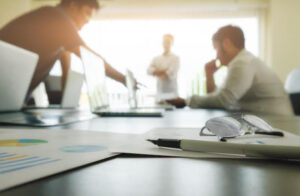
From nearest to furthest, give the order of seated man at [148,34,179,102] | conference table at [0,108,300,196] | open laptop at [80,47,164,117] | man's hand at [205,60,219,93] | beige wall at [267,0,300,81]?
1. conference table at [0,108,300,196]
2. open laptop at [80,47,164,117]
3. man's hand at [205,60,219,93]
4. seated man at [148,34,179,102]
5. beige wall at [267,0,300,81]

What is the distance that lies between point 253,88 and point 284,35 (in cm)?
335

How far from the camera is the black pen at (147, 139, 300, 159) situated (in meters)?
0.29

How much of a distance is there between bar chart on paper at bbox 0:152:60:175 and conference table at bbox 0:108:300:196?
0.11ft

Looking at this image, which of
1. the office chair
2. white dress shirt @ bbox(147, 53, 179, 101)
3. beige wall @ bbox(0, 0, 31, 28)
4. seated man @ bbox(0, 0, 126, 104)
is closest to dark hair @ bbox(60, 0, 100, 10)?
seated man @ bbox(0, 0, 126, 104)

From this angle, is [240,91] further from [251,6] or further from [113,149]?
[251,6]

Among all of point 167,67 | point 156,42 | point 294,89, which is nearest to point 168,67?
point 167,67

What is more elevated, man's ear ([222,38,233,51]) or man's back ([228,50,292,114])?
man's ear ([222,38,233,51])

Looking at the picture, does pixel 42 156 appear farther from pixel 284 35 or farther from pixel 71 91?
pixel 284 35

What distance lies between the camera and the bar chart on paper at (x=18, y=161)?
25 centimetres

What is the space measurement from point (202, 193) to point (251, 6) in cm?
528

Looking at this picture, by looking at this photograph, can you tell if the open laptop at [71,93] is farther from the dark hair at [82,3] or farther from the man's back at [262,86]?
the man's back at [262,86]

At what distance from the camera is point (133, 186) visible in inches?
8.5

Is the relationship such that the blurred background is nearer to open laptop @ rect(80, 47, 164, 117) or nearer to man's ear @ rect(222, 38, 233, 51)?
man's ear @ rect(222, 38, 233, 51)

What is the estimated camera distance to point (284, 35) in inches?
185
